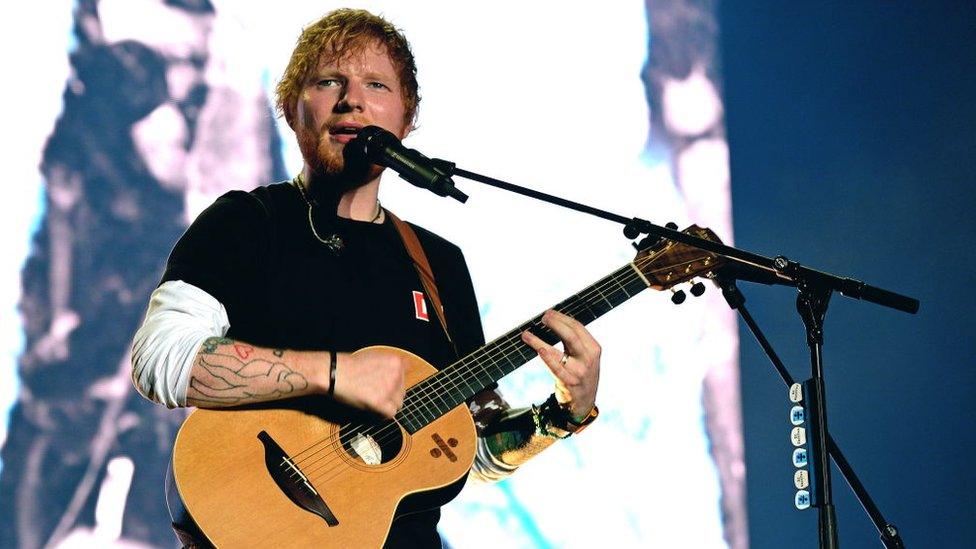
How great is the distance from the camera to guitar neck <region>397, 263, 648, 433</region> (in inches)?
76.8

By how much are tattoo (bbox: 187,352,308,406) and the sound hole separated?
16 cm

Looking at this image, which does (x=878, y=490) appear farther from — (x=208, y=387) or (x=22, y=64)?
(x=22, y=64)

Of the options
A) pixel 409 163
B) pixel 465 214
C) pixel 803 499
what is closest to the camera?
pixel 803 499

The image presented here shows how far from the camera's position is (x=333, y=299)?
2.00 meters

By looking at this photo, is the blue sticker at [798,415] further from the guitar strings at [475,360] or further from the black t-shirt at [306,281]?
the black t-shirt at [306,281]

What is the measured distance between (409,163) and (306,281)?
372 millimetres

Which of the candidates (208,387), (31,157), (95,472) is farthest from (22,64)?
(208,387)

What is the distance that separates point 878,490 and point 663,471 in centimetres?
69

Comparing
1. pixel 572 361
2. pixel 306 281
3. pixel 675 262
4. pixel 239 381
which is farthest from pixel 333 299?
pixel 675 262

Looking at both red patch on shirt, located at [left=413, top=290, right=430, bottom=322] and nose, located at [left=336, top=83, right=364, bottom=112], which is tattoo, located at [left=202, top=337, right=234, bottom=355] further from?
nose, located at [left=336, top=83, right=364, bottom=112]

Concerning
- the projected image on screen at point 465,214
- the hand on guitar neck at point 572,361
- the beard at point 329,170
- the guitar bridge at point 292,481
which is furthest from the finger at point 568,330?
the projected image on screen at point 465,214

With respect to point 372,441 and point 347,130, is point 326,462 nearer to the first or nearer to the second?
point 372,441

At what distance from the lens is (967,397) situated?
3014mm

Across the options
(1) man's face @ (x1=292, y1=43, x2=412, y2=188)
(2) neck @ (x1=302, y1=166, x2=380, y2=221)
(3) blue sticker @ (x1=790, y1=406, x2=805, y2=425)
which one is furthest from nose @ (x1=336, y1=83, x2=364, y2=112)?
(3) blue sticker @ (x1=790, y1=406, x2=805, y2=425)
